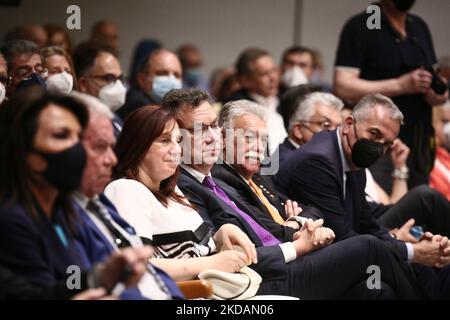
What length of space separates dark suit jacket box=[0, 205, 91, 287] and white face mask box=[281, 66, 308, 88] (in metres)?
4.63

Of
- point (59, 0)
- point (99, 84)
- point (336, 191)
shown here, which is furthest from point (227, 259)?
point (59, 0)

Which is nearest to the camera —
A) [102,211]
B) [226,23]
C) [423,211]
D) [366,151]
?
[102,211]

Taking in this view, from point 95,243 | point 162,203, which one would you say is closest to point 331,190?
point 162,203

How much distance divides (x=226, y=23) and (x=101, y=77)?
3.67 meters

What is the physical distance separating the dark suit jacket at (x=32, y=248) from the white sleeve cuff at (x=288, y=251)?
1.22 metres

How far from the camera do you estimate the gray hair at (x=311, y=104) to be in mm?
4699

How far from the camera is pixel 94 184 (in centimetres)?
262

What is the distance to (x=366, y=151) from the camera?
13.3 feet

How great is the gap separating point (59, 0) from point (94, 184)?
454cm

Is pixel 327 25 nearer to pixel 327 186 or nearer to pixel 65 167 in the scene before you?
pixel 327 186

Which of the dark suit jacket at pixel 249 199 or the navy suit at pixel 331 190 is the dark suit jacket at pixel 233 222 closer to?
the dark suit jacket at pixel 249 199

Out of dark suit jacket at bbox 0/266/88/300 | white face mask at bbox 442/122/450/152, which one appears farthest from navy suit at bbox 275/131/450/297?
white face mask at bbox 442/122/450/152

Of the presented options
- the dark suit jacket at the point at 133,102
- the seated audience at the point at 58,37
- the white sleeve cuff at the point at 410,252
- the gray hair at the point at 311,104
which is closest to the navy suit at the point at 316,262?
the white sleeve cuff at the point at 410,252

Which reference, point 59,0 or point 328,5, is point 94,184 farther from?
point 328,5
